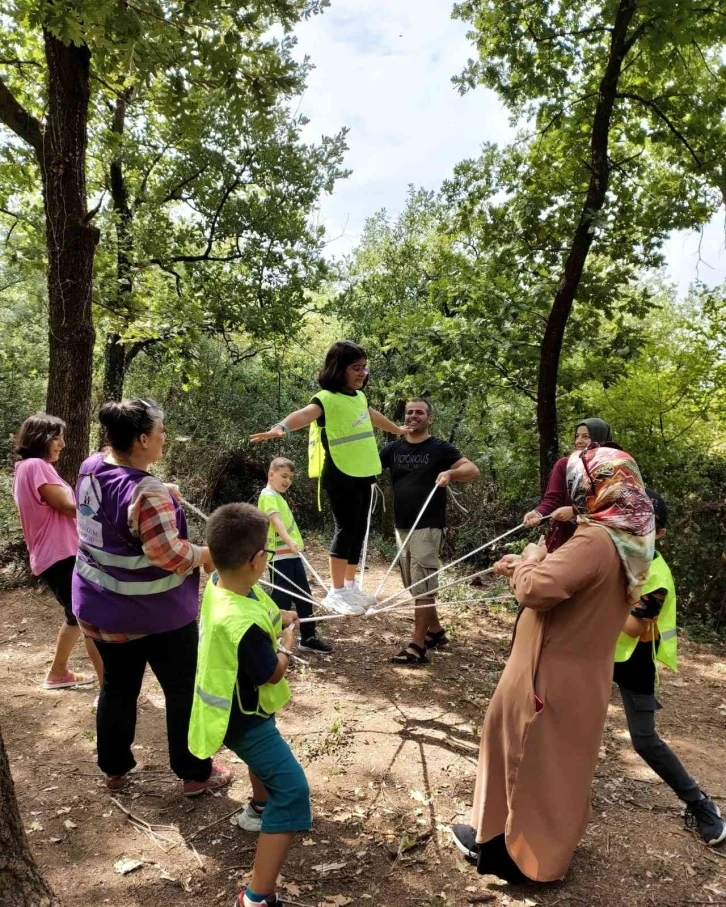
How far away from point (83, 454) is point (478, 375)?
3999 millimetres

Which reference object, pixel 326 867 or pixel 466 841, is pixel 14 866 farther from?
pixel 466 841

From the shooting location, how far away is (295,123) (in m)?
9.78

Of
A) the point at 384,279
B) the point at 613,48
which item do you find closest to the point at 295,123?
the point at 384,279

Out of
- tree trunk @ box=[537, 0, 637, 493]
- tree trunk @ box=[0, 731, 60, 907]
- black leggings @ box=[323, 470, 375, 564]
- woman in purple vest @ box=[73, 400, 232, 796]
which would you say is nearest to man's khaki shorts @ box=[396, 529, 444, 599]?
black leggings @ box=[323, 470, 375, 564]

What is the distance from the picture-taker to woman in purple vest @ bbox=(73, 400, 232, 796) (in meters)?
2.34

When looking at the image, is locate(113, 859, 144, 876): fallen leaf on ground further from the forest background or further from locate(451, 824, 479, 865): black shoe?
the forest background

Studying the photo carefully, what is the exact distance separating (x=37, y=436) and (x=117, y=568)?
59.8 inches

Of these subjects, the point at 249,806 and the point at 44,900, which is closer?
the point at 44,900

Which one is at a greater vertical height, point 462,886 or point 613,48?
point 613,48

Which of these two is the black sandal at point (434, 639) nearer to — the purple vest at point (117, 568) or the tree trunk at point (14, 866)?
the purple vest at point (117, 568)

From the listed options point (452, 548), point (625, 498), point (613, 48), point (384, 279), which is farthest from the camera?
point (384, 279)

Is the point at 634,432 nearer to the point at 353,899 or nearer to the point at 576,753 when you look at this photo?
the point at 576,753

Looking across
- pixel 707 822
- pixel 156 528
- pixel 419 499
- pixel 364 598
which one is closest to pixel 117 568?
pixel 156 528

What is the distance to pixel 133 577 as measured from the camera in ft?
7.88
